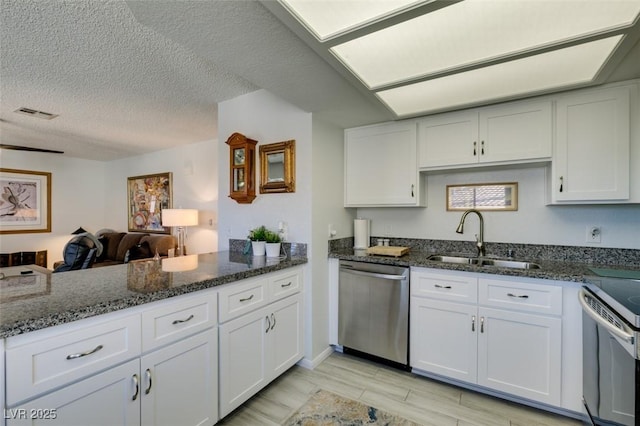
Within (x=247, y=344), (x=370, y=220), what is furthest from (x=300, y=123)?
(x=247, y=344)

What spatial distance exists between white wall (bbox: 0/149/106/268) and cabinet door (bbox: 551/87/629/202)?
24.3ft

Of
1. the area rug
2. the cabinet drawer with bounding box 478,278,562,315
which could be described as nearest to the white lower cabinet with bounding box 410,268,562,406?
the cabinet drawer with bounding box 478,278,562,315

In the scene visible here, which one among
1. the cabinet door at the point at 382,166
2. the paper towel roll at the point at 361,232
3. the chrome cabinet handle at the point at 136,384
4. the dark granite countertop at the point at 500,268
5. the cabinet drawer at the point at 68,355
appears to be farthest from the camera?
the paper towel roll at the point at 361,232

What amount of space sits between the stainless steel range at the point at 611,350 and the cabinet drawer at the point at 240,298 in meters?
1.82

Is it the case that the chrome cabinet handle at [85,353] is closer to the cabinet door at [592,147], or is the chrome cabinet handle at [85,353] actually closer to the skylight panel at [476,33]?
the skylight panel at [476,33]

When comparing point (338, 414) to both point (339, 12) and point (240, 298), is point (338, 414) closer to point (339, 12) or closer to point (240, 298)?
point (240, 298)

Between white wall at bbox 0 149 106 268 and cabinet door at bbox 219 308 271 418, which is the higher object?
white wall at bbox 0 149 106 268

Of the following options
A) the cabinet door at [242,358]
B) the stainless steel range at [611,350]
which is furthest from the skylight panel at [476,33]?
the cabinet door at [242,358]

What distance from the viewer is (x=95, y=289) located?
1.30m

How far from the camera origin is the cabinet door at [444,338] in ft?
6.68

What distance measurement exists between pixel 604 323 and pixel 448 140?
1569mm

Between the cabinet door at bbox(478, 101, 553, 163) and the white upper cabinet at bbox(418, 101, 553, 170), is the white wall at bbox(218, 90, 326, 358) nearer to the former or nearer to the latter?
the white upper cabinet at bbox(418, 101, 553, 170)

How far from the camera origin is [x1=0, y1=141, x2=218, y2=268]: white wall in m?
4.45

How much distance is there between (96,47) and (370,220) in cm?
262
